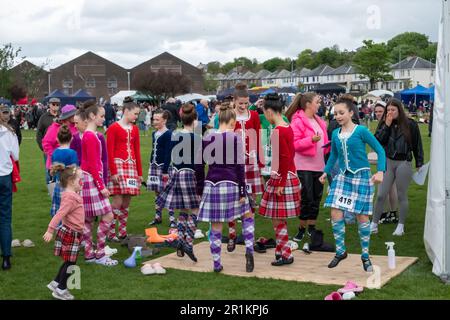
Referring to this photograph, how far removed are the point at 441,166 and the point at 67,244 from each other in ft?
14.1

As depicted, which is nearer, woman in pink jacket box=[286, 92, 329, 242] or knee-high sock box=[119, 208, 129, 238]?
woman in pink jacket box=[286, 92, 329, 242]

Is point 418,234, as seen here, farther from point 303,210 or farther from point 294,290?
point 294,290

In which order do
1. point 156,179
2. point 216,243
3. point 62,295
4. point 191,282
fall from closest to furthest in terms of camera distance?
point 62,295
point 191,282
point 216,243
point 156,179

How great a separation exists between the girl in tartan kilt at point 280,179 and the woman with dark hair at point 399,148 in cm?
228

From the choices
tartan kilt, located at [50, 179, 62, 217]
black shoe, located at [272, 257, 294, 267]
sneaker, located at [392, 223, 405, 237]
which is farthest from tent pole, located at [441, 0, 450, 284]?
tartan kilt, located at [50, 179, 62, 217]

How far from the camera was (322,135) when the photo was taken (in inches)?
332

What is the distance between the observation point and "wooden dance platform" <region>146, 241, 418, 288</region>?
662cm

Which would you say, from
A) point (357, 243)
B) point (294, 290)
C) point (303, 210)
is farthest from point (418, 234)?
point (294, 290)

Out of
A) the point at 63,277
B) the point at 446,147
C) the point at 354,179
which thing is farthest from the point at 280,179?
the point at 63,277

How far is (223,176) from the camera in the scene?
22.4 ft

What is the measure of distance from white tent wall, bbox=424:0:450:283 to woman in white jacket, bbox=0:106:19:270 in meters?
5.27

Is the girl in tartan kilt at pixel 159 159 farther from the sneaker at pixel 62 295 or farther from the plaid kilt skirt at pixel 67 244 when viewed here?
the sneaker at pixel 62 295

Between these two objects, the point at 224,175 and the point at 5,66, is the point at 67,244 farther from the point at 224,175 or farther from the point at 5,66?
the point at 5,66

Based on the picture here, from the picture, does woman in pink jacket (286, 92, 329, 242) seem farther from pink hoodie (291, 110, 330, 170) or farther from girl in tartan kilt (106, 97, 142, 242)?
girl in tartan kilt (106, 97, 142, 242)
